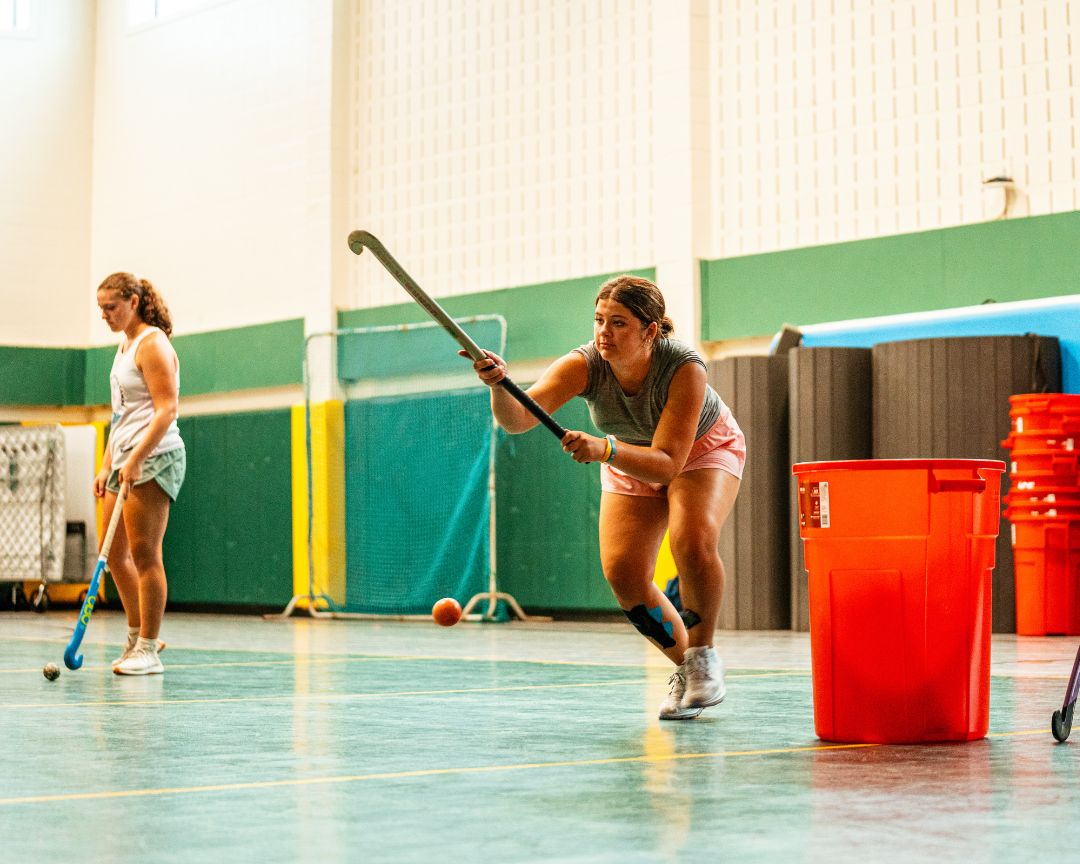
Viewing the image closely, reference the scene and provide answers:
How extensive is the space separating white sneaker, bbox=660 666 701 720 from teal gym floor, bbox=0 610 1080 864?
0.14 ft

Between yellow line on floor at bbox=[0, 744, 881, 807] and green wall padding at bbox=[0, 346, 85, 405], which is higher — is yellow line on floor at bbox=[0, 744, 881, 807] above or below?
below

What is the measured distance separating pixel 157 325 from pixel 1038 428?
5.91 metres

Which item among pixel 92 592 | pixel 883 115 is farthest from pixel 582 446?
pixel 883 115

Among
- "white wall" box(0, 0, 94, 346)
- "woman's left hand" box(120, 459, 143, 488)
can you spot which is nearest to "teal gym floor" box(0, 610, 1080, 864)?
"woman's left hand" box(120, 459, 143, 488)

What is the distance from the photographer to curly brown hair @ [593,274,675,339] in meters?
5.16

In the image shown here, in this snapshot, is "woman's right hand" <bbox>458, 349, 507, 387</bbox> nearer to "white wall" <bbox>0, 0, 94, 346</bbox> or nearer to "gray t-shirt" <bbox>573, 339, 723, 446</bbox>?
"gray t-shirt" <bbox>573, 339, 723, 446</bbox>

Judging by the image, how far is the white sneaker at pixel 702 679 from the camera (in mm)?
5289

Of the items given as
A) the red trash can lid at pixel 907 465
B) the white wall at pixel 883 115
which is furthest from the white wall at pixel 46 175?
the red trash can lid at pixel 907 465

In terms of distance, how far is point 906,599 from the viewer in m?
4.66

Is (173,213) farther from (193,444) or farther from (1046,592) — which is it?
(1046,592)

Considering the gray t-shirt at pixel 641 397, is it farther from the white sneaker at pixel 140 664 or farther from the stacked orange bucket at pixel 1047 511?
the stacked orange bucket at pixel 1047 511

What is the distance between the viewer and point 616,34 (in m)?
14.3

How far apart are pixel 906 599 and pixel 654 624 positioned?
3.42 ft

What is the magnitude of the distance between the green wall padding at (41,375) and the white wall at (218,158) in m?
0.49
